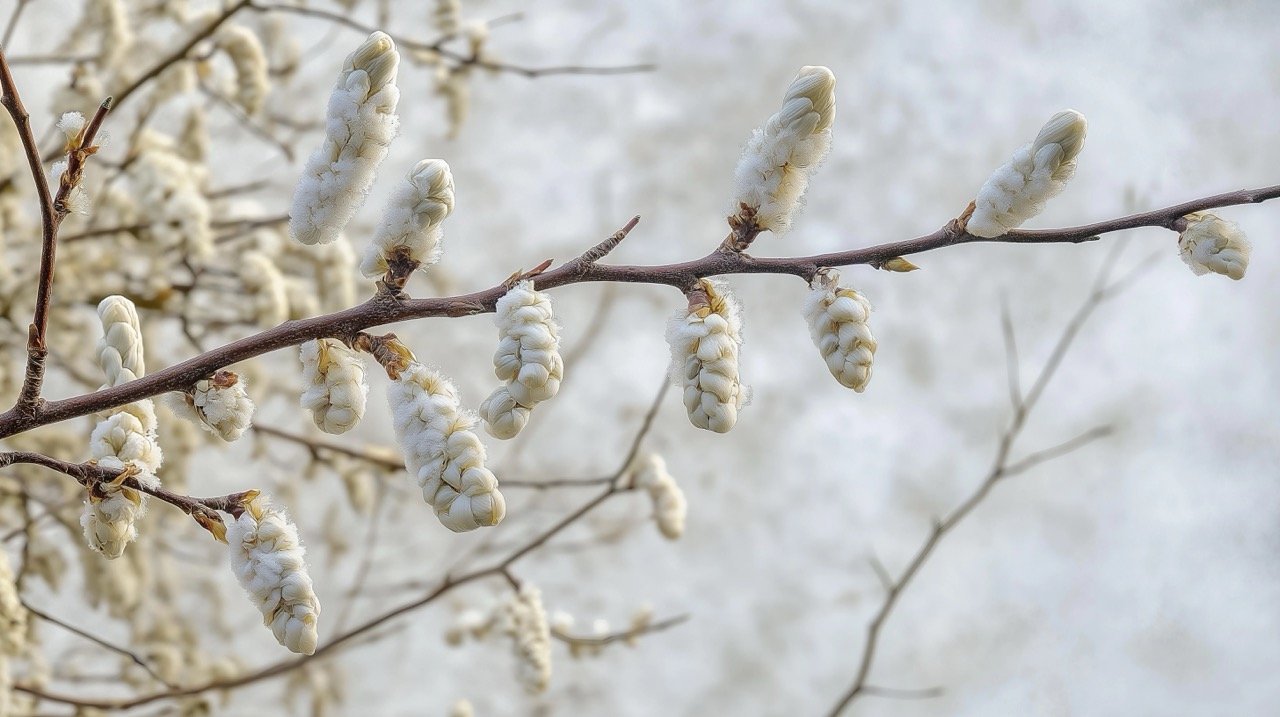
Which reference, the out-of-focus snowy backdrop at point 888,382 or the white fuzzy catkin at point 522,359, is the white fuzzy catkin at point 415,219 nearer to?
the white fuzzy catkin at point 522,359

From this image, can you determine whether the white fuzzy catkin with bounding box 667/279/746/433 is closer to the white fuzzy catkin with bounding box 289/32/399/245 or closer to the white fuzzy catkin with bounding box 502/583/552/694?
the white fuzzy catkin with bounding box 289/32/399/245

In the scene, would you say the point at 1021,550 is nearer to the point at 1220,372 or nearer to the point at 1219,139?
the point at 1220,372

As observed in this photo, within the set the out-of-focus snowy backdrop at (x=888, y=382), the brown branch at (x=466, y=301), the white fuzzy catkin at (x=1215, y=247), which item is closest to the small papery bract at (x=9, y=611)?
the brown branch at (x=466, y=301)

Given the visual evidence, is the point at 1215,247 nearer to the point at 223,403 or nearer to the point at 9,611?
the point at 223,403

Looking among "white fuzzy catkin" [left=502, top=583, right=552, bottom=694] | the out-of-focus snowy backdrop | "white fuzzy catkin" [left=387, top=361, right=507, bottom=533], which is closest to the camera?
"white fuzzy catkin" [left=387, top=361, right=507, bottom=533]

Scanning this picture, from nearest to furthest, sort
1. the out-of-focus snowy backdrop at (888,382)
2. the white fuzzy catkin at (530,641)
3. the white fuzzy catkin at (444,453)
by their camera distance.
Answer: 1. the white fuzzy catkin at (444,453)
2. the white fuzzy catkin at (530,641)
3. the out-of-focus snowy backdrop at (888,382)

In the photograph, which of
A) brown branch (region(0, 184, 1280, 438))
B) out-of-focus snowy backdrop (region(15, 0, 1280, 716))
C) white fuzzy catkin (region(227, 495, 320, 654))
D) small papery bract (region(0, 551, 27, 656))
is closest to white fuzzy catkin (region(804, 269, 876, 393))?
brown branch (region(0, 184, 1280, 438))

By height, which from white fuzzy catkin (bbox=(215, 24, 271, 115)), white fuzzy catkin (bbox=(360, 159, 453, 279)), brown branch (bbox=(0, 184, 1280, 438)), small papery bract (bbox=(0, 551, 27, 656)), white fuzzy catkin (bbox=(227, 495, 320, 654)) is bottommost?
white fuzzy catkin (bbox=(227, 495, 320, 654))
